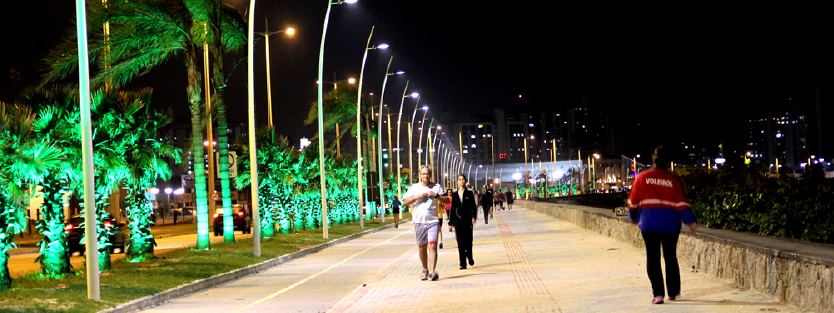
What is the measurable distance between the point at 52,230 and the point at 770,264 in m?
11.9

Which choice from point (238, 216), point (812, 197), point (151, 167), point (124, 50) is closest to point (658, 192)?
point (812, 197)

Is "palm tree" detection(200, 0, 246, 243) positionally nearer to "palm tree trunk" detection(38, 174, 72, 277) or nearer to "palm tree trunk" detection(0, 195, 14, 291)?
"palm tree trunk" detection(38, 174, 72, 277)

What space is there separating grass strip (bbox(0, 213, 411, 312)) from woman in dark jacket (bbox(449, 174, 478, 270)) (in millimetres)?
4787

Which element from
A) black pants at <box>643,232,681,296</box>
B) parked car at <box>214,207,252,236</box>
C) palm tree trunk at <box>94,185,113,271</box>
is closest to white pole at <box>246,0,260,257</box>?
palm tree trunk at <box>94,185,113,271</box>

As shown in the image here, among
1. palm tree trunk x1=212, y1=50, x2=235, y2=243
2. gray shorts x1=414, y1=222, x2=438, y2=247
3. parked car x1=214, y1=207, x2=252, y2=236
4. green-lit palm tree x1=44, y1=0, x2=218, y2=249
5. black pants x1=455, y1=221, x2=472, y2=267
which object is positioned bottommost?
parked car x1=214, y1=207, x2=252, y2=236

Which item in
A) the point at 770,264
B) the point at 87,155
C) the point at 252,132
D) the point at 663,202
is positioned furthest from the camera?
the point at 252,132

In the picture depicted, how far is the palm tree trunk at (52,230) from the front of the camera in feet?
56.4

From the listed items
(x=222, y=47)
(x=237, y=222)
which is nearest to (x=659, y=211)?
(x=222, y=47)

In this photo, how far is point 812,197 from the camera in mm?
15164

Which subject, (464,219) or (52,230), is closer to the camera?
(52,230)

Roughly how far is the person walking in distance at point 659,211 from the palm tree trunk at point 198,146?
17974mm

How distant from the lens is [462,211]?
62.4 ft

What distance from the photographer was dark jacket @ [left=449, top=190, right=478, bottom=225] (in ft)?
61.9

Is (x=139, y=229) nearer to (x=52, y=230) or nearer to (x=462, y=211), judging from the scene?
(x=52, y=230)
